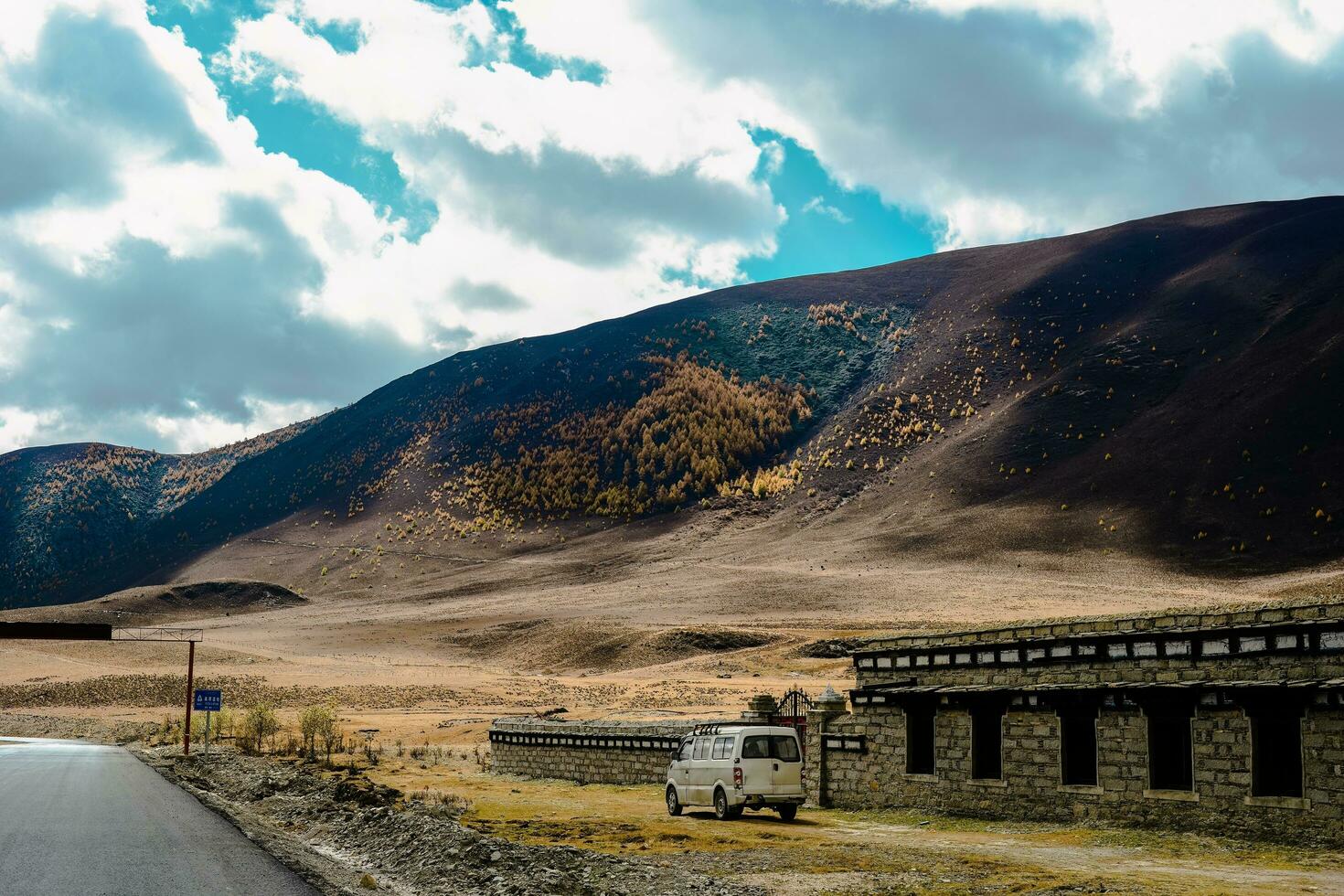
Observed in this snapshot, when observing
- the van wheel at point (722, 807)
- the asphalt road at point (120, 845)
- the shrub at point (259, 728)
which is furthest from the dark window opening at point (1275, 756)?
the shrub at point (259, 728)

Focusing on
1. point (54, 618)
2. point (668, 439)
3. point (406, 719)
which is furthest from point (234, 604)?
point (406, 719)

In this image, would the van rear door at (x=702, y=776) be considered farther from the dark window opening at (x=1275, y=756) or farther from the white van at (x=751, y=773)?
the dark window opening at (x=1275, y=756)

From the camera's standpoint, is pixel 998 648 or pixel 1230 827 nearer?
pixel 1230 827

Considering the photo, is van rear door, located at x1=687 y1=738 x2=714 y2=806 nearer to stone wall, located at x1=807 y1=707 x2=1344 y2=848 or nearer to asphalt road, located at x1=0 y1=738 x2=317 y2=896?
stone wall, located at x1=807 y1=707 x2=1344 y2=848

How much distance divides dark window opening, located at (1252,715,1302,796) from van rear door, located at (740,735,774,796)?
28.8 feet

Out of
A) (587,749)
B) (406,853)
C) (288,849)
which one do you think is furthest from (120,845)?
(587,749)

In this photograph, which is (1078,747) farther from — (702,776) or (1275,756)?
(702,776)

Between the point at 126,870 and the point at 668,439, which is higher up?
the point at 668,439

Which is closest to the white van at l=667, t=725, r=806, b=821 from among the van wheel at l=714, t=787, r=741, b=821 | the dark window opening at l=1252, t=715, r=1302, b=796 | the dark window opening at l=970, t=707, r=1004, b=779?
the van wheel at l=714, t=787, r=741, b=821

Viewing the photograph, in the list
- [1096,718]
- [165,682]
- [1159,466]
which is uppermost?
[1159,466]

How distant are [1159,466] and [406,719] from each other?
268ft

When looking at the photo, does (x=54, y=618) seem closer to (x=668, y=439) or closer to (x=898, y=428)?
(x=668, y=439)

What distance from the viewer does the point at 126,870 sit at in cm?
1566

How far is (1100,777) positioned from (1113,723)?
931 mm
